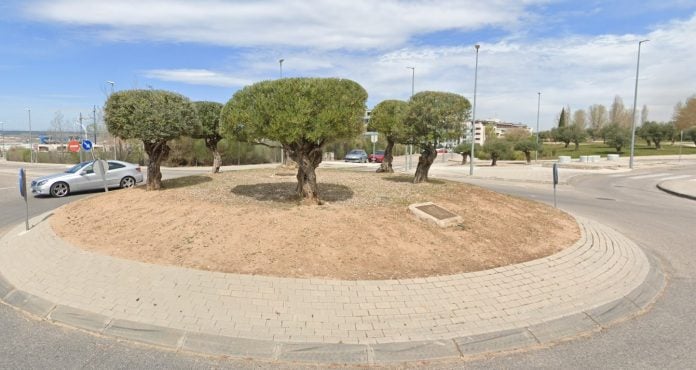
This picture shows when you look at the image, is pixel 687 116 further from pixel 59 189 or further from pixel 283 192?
pixel 59 189

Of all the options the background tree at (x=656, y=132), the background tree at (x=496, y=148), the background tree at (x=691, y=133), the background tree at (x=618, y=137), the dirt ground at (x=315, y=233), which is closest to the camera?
the dirt ground at (x=315, y=233)

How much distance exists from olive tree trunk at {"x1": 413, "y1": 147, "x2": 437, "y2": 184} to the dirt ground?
8.00 ft

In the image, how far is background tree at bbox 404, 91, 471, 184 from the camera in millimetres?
10953

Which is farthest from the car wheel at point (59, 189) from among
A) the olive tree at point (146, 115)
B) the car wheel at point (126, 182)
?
the olive tree at point (146, 115)

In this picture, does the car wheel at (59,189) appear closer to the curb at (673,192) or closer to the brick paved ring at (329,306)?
the brick paved ring at (329,306)

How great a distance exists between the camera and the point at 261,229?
6.25m

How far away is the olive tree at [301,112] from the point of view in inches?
279

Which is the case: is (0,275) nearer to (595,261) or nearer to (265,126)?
(265,126)

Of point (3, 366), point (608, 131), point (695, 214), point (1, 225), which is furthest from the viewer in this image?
point (608, 131)

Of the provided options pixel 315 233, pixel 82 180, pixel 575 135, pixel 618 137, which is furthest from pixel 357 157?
pixel 575 135

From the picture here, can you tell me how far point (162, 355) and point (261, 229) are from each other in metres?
2.79

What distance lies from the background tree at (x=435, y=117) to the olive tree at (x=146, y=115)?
6.19 m

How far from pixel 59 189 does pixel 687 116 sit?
3592 inches

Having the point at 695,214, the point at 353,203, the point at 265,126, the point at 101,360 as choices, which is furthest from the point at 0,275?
Answer: the point at 695,214
